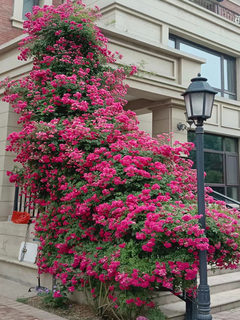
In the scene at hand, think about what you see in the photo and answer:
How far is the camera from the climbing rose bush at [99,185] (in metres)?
4.42

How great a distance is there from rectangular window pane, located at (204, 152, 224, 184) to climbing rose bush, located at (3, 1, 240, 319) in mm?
5761

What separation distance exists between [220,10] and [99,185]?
40.3 feet

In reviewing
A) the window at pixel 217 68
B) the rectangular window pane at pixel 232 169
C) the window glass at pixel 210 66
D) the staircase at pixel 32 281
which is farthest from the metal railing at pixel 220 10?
the staircase at pixel 32 281

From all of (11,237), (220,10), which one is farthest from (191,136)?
(11,237)

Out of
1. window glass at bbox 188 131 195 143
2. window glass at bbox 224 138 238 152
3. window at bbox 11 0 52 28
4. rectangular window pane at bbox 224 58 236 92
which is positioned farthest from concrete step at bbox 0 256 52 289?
rectangular window pane at bbox 224 58 236 92

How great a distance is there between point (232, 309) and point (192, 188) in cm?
202

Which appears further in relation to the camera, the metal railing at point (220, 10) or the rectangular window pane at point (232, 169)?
the metal railing at point (220, 10)

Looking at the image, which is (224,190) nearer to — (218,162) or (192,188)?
(218,162)

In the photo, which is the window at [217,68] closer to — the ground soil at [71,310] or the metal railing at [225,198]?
the metal railing at [225,198]

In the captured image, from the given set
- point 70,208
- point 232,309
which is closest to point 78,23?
point 70,208

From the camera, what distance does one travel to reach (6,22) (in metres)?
11.7

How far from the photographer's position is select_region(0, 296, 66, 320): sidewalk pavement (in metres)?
5.12

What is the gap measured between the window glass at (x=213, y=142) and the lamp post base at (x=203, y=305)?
893 cm

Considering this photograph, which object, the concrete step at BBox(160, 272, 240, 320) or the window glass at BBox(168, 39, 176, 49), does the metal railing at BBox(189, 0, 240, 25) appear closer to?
the window glass at BBox(168, 39, 176, 49)
